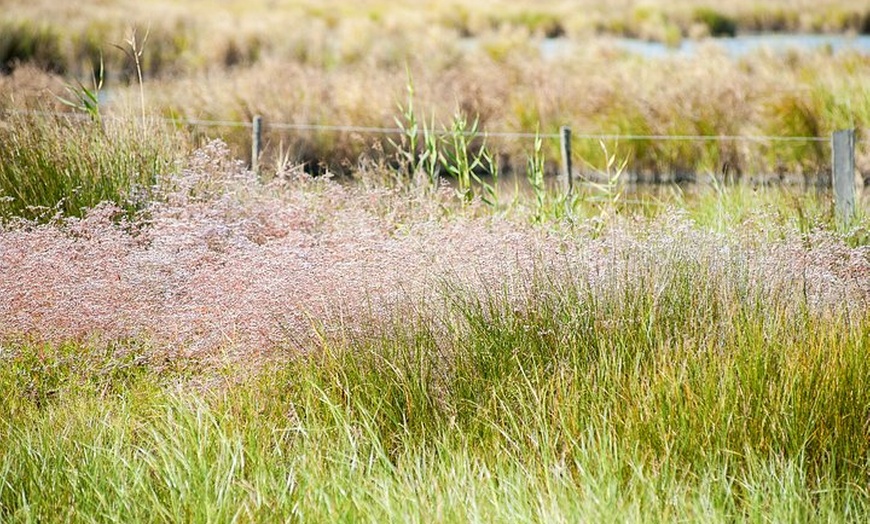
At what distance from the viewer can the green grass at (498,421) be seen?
9.00 ft

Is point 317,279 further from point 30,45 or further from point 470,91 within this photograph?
point 30,45

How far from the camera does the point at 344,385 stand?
3354mm

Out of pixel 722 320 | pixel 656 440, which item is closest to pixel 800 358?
pixel 722 320

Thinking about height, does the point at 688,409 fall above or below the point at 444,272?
below

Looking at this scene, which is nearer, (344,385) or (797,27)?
(344,385)

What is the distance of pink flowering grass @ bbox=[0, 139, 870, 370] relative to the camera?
3564mm

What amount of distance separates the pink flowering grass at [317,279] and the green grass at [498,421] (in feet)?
0.21

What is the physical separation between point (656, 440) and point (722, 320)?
1.78 ft

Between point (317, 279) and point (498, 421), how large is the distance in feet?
2.71

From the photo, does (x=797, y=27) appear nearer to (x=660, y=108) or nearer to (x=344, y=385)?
(x=660, y=108)

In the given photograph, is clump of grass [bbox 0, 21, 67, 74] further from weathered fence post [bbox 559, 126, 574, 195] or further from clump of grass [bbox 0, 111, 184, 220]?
clump of grass [bbox 0, 111, 184, 220]

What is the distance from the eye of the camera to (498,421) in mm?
3215

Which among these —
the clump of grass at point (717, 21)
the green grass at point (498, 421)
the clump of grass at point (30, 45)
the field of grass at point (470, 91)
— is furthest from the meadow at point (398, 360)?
the clump of grass at point (717, 21)

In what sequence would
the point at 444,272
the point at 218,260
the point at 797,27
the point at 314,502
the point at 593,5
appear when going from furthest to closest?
the point at 593,5 → the point at 797,27 → the point at 218,260 → the point at 444,272 → the point at 314,502
